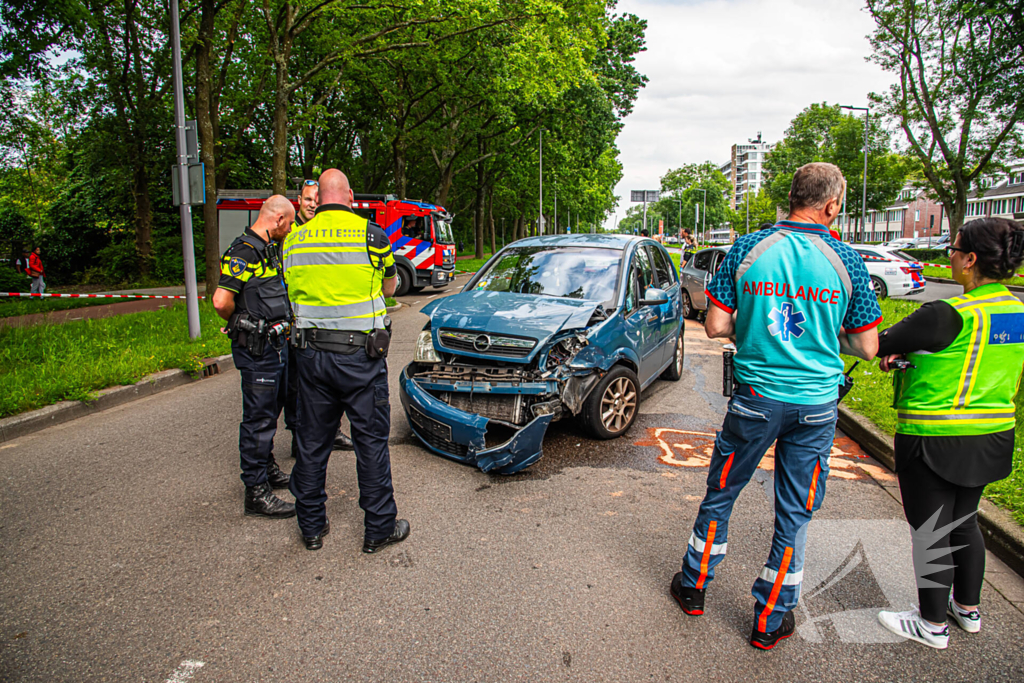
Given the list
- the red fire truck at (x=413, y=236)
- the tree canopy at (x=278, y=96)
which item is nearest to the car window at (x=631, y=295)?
the tree canopy at (x=278, y=96)

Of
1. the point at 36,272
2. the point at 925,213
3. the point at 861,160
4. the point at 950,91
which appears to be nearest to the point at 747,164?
the point at 925,213

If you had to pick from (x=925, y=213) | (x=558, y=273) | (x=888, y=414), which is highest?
(x=925, y=213)

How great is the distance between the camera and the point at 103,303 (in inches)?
589

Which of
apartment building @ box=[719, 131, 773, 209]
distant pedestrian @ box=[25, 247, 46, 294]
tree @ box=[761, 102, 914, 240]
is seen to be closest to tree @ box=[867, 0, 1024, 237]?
tree @ box=[761, 102, 914, 240]

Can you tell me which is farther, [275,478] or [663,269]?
[663,269]

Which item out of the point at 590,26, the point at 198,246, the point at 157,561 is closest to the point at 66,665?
the point at 157,561

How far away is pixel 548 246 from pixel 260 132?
1019 inches

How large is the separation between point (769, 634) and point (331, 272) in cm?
266

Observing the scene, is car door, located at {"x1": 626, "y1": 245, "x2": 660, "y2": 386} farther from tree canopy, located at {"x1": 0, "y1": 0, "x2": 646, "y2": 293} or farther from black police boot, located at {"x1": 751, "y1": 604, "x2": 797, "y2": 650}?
tree canopy, located at {"x1": 0, "y1": 0, "x2": 646, "y2": 293}

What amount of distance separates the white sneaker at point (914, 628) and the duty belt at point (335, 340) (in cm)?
278

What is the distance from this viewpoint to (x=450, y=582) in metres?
3.11

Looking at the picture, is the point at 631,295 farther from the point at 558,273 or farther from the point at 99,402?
the point at 99,402

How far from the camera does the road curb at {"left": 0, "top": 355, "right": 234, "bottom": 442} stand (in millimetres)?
5691

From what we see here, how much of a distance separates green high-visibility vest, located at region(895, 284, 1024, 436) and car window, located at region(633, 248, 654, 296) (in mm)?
3388
